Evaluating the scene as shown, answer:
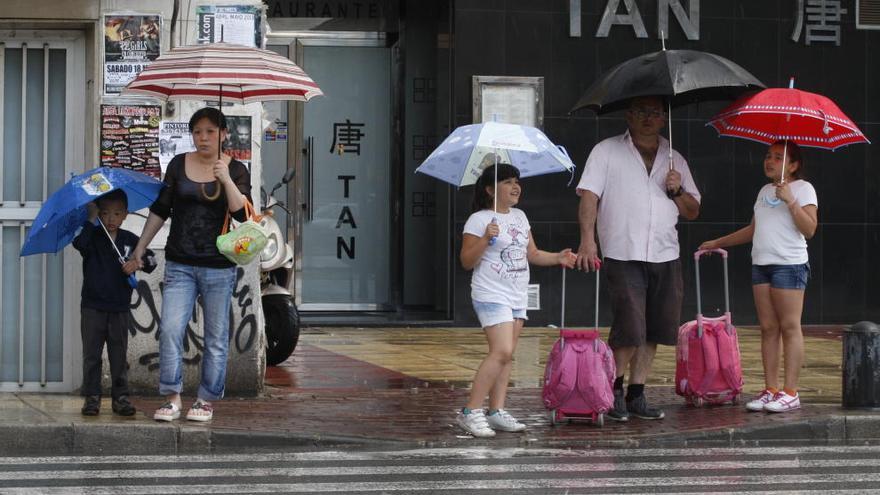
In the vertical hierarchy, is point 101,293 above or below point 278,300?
above

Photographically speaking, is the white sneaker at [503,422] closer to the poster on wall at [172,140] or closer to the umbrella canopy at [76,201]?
the umbrella canopy at [76,201]

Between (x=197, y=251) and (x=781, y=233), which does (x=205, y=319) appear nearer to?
(x=197, y=251)

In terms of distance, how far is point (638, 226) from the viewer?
32.9ft

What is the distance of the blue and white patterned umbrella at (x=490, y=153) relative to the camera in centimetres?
962

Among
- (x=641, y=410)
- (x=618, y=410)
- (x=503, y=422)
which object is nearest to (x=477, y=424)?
(x=503, y=422)

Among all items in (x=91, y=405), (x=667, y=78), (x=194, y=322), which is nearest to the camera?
(x=667, y=78)

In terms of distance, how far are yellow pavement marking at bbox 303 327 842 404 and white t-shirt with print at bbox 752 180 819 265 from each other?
1.39m

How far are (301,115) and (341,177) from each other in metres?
0.84

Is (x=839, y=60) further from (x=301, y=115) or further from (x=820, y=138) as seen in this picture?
(x=820, y=138)

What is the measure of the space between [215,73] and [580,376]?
284 centimetres

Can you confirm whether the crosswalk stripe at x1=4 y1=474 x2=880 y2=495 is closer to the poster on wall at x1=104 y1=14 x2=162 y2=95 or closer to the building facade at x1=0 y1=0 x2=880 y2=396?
the poster on wall at x1=104 y1=14 x2=162 y2=95

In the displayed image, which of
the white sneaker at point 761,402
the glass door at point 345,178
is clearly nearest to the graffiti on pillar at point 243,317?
the white sneaker at point 761,402

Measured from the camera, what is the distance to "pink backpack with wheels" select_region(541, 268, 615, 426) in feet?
32.1

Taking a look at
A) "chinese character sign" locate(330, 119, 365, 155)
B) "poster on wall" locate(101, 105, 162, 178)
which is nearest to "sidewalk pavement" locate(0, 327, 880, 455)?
"poster on wall" locate(101, 105, 162, 178)
